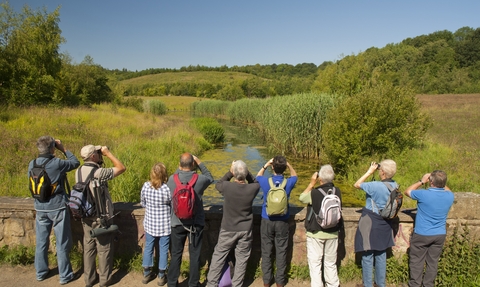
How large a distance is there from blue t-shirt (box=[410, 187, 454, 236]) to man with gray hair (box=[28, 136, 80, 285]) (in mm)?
4315

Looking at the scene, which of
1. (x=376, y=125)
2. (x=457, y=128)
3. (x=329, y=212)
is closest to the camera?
(x=329, y=212)

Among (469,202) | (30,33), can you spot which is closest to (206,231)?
(469,202)

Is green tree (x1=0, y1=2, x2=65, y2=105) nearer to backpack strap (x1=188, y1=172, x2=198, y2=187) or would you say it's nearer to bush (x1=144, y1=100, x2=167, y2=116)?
bush (x1=144, y1=100, x2=167, y2=116)

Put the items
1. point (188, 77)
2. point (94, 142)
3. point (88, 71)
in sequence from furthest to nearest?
1. point (188, 77)
2. point (88, 71)
3. point (94, 142)

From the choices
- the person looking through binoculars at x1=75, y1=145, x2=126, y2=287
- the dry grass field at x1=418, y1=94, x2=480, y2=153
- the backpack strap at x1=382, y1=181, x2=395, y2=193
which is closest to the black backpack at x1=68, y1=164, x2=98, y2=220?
the person looking through binoculars at x1=75, y1=145, x2=126, y2=287

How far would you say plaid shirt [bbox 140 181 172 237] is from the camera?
3730 mm

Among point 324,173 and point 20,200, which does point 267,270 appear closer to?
point 324,173

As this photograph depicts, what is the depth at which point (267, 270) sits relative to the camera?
12.3 ft

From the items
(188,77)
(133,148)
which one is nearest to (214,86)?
(188,77)

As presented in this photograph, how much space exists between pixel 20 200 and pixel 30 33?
22.6 metres

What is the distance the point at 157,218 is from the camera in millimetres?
3734

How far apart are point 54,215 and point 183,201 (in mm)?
1743

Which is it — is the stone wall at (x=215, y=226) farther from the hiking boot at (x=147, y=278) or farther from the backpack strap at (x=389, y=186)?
the backpack strap at (x=389, y=186)

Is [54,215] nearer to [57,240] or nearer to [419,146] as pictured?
[57,240]
